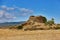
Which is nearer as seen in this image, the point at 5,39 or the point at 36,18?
the point at 5,39

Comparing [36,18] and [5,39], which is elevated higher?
[36,18]

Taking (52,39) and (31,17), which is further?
(31,17)

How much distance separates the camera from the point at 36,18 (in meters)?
40.9

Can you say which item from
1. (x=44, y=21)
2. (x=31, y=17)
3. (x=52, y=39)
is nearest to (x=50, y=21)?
(x=44, y=21)

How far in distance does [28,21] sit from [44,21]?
11.0 ft

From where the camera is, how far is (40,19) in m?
41.3

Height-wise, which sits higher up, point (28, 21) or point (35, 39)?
point (28, 21)

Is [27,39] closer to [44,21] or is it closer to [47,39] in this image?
[47,39]

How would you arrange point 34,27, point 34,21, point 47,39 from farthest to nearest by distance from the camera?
point 34,21
point 34,27
point 47,39

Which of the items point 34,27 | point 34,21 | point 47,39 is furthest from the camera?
point 34,21

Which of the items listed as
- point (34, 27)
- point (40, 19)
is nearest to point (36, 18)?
point (40, 19)

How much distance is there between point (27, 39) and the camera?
1988 cm

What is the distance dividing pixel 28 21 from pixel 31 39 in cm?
2067

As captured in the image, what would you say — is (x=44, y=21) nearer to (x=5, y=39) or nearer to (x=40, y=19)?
(x=40, y=19)
